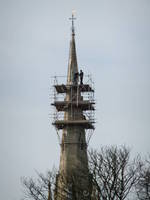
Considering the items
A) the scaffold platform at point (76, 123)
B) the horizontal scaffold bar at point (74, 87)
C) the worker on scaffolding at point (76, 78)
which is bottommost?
the scaffold platform at point (76, 123)

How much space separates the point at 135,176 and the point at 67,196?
622cm

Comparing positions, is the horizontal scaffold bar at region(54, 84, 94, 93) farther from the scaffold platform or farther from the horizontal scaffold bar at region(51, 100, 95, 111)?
the scaffold platform

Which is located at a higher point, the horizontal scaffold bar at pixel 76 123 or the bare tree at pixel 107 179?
the horizontal scaffold bar at pixel 76 123

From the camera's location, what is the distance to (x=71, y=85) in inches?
2010

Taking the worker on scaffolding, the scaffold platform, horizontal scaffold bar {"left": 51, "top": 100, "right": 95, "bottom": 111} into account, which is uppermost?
the worker on scaffolding

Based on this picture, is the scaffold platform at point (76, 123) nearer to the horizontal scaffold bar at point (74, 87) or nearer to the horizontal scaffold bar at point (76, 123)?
the horizontal scaffold bar at point (76, 123)

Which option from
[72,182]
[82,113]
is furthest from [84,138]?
[72,182]

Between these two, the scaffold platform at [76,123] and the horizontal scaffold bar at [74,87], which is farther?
the horizontal scaffold bar at [74,87]

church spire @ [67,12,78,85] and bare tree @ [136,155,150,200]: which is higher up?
A: church spire @ [67,12,78,85]

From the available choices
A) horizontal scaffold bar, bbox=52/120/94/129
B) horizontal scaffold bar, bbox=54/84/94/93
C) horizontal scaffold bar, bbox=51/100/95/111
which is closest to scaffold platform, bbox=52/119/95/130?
horizontal scaffold bar, bbox=52/120/94/129

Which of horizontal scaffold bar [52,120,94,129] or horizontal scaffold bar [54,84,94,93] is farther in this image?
horizontal scaffold bar [54,84,94,93]

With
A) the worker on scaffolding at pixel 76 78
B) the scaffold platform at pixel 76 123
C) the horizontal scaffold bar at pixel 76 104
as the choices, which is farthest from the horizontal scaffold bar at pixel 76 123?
the worker on scaffolding at pixel 76 78

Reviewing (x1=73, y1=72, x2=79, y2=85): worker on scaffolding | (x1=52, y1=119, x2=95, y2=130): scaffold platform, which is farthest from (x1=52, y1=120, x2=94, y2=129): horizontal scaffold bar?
(x1=73, y1=72, x2=79, y2=85): worker on scaffolding

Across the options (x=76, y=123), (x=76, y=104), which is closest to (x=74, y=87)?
(x=76, y=104)
